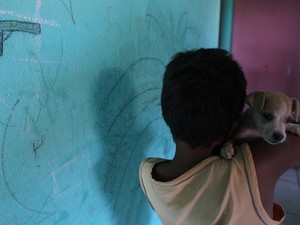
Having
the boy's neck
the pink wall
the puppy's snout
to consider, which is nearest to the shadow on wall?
the boy's neck

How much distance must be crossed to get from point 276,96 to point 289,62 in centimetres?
250

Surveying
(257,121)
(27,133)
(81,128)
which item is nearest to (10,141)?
(27,133)

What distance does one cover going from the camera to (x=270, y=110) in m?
0.91

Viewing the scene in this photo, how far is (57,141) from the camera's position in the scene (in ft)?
2.12

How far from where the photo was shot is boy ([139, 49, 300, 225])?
594mm

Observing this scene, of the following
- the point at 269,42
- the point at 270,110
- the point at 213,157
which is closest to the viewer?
the point at 213,157

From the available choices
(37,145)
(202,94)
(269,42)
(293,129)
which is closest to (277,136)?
(293,129)

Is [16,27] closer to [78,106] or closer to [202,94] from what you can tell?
[78,106]

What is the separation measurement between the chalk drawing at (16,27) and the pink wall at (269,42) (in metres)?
2.87

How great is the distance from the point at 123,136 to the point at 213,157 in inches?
13.7

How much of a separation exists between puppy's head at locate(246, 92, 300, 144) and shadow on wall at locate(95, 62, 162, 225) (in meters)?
0.36

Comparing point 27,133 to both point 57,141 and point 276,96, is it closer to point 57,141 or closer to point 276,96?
point 57,141

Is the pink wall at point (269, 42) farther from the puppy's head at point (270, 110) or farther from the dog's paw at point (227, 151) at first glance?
the dog's paw at point (227, 151)

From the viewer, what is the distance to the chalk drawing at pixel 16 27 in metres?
0.50
